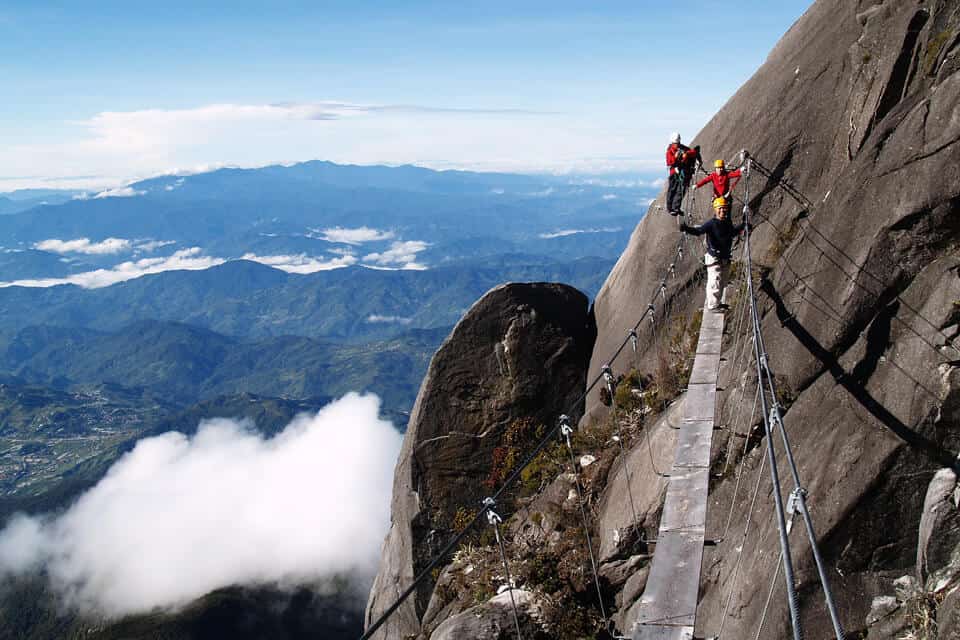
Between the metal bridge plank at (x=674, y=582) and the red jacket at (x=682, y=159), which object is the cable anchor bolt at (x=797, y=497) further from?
the red jacket at (x=682, y=159)

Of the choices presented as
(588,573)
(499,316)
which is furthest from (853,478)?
(499,316)

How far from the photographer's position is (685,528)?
428 inches

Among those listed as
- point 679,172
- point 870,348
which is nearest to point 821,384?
point 870,348

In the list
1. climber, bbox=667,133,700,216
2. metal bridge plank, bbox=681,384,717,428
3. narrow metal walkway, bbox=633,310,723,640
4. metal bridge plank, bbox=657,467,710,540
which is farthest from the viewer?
climber, bbox=667,133,700,216

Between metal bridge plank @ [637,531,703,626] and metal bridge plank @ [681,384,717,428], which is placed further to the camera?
metal bridge plank @ [681,384,717,428]

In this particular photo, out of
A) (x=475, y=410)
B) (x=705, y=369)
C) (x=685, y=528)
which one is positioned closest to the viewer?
(x=685, y=528)

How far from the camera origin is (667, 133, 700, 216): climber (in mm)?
21828

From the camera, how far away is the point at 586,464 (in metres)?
20.0

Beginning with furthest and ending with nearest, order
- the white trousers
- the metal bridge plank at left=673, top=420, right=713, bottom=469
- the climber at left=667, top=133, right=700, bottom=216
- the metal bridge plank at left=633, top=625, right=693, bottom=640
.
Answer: the climber at left=667, top=133, right=700, bottom=216 → the white trousers → the metal bridge plank at left=673, top=420, right=713, bottom=469 → the metal bridge plank at left=633, top=625, right=693, bottom=640

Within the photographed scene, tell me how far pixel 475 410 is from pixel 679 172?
11.4 m

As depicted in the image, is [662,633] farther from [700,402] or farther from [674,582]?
[700,402]

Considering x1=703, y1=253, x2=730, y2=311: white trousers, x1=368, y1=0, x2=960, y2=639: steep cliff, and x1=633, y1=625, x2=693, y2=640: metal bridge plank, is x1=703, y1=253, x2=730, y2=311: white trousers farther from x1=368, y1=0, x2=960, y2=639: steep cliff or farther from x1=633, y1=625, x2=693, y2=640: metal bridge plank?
x1=633, y1=625, x2=693, y2=640: metal bridge plank

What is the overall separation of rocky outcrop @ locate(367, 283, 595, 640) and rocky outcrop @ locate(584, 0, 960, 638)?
806 centimetres

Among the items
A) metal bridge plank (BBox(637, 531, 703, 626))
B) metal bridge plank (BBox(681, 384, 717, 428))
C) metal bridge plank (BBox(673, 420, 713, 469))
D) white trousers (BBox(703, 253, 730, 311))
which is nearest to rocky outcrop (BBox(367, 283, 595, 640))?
white trousers (BBox(703, 253, 730, 311))
